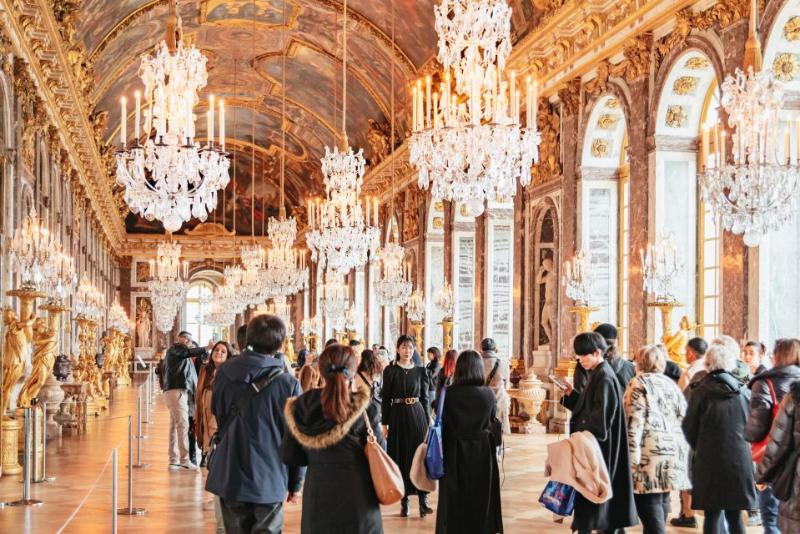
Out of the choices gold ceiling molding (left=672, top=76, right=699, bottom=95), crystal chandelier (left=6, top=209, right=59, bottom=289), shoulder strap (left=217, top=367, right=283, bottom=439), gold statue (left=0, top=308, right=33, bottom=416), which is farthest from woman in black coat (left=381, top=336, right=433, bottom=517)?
gold ceiling molding (left=672, top=76, right=699, bottom=95)

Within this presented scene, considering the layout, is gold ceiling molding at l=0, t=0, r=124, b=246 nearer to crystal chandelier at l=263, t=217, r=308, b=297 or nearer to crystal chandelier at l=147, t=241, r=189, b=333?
crystal chandelier at l=147, t=241, r=189, b=333

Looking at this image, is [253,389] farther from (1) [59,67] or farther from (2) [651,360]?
(1) [59,67]

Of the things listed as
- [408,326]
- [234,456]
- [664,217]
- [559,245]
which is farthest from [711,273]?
[408,326]

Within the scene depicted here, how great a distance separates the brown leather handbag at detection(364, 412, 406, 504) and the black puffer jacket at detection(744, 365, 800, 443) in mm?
2391

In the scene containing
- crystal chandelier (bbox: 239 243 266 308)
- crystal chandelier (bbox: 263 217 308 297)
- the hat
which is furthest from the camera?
crystal chandelier (bbox: 239 243 266 308)

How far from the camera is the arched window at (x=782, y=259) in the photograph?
11.0 metres

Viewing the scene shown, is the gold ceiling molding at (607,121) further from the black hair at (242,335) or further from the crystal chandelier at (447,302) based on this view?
the black hair at (242,335)

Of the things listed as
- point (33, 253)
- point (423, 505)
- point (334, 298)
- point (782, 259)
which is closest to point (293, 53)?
point (334, 298)

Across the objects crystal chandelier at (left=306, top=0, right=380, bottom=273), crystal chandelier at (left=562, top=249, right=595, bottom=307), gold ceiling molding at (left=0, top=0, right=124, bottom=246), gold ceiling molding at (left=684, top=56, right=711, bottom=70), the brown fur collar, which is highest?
gold ceiling molding at (left=0, top=0, right=124, bottom=246)

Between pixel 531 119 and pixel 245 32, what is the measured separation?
21.3 meters

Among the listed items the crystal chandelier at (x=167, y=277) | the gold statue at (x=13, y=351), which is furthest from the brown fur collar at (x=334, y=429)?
the crystal chandelier at (x=167, y=277)

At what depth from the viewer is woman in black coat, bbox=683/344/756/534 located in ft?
22.4

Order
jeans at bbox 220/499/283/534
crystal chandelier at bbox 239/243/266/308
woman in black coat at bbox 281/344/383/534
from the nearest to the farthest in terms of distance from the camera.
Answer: woman in black coat at bbox 281/344/383/534 < jeans at bbox 220/499/283/534 < crystal chandelier at bbox 239/243/266/308

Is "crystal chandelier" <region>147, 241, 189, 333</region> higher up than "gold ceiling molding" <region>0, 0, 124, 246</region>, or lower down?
lower down
